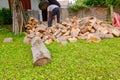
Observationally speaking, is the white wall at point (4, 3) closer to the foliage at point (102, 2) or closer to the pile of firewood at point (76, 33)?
the pile of firewood at point (76, 33)

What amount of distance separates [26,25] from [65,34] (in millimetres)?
3020

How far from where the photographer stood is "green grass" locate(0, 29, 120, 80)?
4600 mm

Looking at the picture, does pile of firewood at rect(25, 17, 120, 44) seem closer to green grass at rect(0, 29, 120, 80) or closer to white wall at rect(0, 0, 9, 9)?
green grass at rect(0, 29, 120, 80)

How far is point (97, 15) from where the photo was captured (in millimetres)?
19141

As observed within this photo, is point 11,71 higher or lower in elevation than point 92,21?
lower

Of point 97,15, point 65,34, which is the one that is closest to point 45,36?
point 65,34

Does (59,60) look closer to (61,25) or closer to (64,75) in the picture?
(64,75)

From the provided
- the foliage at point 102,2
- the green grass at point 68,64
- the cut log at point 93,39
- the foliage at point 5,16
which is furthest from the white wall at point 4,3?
the cut log at point 93,39

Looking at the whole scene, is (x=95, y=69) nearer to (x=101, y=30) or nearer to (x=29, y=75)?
(x=29, y=75)

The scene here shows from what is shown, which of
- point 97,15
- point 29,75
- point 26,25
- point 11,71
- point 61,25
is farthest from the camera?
point 97,15

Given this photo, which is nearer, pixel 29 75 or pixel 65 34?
pixel 29 75

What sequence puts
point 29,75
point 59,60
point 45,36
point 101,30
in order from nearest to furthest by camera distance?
point 29,75
point 59,60
point 45,36
point 101,30

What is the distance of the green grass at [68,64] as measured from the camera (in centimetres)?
460

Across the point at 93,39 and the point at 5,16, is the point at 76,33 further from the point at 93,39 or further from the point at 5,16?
the point at 5,16
